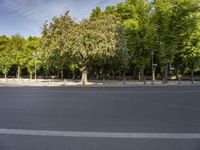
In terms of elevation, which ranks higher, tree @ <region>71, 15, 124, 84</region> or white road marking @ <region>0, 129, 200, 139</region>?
tree @ <region>71, 15, 124, 84</region>

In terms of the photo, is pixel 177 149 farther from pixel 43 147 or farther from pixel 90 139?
pixel 43 147

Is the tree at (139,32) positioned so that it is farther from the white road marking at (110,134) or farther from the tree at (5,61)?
the white road marking at (110,134)

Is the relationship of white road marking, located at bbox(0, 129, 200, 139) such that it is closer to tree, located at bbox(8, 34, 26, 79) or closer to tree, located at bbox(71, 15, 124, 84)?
tree, located at bbox(71, 15, 124, 84)

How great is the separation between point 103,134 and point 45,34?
36.7 m

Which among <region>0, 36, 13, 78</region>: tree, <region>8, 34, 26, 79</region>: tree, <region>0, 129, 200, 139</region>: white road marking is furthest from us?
<region>0, 36, 13, 78</region>: tree

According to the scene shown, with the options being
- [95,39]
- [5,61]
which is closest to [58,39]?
[95,39]

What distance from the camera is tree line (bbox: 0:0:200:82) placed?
131 ft

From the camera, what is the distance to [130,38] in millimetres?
48844

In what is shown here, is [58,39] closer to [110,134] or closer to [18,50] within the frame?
[110,134]

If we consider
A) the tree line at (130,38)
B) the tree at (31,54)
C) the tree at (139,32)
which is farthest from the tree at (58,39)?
the tree at (31,54)

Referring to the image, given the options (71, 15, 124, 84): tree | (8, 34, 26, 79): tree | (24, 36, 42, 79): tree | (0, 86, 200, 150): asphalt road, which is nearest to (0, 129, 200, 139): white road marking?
(0, 86, 200, 150): asphalt road

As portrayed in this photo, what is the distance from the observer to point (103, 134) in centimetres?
830

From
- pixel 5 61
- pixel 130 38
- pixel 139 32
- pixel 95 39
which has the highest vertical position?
pixel 139 32

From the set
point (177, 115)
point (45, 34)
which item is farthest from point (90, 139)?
point (45, 34)
